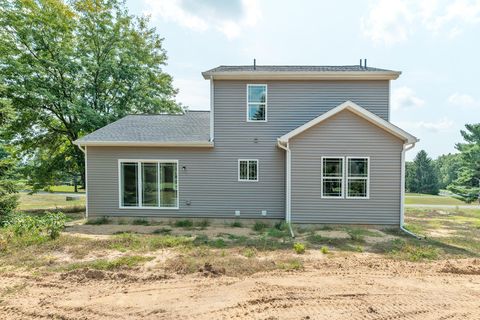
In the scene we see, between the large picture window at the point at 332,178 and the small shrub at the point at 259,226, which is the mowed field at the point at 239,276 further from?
the large picture window at the point at 332,178

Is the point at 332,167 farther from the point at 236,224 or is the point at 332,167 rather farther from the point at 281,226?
the point at 236,224

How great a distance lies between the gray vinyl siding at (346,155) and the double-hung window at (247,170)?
5.49ft

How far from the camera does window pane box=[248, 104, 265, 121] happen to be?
34.2 feet

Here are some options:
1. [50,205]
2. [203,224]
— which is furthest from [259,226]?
[50,205]

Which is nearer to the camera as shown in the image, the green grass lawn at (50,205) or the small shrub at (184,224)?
the small shrub at (184,224)

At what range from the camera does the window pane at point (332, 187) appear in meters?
9.34

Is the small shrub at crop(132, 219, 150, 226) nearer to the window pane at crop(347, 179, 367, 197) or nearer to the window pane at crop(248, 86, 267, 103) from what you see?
the window pane at crop(248, 86, 267, 103)

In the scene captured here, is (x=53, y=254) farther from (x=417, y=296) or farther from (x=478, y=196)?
(x=478, y=196)

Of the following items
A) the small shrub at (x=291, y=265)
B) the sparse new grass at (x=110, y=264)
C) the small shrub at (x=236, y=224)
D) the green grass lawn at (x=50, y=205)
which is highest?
the sparse new grass at (x=110, y=264)

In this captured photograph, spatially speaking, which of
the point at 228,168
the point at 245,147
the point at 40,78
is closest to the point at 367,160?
the point at 245,147

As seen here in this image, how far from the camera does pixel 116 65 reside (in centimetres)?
1578

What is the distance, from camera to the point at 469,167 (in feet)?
67.3

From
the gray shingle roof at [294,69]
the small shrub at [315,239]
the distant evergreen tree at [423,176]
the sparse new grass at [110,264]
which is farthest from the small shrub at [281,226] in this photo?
the distant evergreen tree at [423,176]

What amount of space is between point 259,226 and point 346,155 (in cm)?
418
